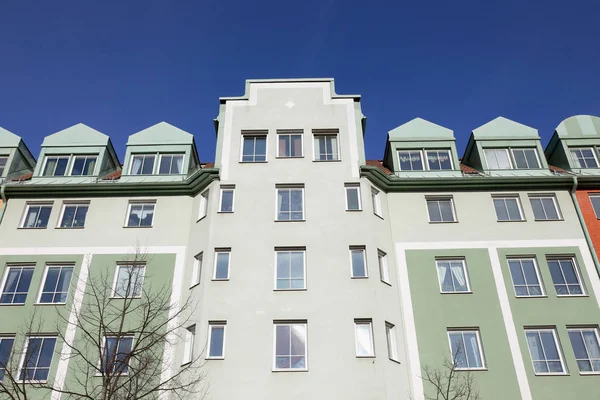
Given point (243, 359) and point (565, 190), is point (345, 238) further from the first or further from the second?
point (565, 190)

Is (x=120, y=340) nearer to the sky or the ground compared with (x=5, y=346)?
nearer to the sky

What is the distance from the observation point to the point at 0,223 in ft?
87.1

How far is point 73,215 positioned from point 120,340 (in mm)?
7762

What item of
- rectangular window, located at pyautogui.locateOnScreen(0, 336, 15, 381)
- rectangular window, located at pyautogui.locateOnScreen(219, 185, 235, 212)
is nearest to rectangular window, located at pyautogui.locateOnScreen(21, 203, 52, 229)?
rectangular window, located at pyautogui.locateOnScreen(0, 336, 15, 381)

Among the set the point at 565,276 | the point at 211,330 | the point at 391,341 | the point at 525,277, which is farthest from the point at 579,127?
the point at 211,330

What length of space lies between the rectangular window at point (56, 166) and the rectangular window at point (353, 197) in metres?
15.6

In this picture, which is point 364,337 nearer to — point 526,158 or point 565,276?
point 565,276

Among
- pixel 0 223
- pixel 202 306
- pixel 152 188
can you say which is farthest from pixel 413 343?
pixel 0 223

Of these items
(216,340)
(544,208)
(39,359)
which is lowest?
(39,359)

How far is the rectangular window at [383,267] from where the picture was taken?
24.3 m

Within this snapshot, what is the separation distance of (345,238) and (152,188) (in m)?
10.6

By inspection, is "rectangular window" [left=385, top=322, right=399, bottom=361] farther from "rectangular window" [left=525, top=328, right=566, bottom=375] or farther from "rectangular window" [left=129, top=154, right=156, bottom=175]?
"rectangular window" [left=129, top=154, right=156, bottom=175]

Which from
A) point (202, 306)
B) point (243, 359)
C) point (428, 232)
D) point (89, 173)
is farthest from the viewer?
point (89, 173)

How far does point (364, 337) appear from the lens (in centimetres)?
2206
